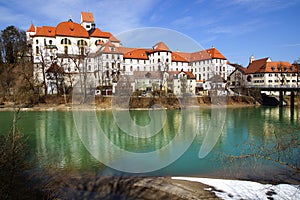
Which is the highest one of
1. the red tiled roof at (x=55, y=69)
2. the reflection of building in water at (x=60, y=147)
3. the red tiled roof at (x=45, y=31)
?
the red tiled roof at (x=45, y=31)

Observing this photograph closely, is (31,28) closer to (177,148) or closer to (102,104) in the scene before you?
(102,104)

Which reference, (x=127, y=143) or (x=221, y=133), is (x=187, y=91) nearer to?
(x=221, y=133)

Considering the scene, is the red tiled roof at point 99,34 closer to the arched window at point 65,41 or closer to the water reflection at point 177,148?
the arched window at point 65,41

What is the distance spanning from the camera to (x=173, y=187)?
7152mm

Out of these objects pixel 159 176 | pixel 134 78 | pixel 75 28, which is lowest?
pixel 159 176

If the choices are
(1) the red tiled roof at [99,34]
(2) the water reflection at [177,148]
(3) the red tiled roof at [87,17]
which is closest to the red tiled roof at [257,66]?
(1) the red tiled roof at [99,34]

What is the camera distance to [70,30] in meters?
49.7

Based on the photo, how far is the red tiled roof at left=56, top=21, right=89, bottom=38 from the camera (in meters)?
49.0

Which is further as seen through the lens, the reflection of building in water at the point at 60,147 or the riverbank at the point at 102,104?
the riverbank at the point at 102,104

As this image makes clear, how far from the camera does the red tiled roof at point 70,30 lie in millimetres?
48969

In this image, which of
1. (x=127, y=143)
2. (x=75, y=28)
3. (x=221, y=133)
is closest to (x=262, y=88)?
(x=221, y=133)

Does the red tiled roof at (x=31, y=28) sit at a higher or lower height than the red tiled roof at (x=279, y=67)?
higher

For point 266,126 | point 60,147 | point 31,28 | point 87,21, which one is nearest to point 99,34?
point 87,21

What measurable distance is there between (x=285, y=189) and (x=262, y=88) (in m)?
36.7
